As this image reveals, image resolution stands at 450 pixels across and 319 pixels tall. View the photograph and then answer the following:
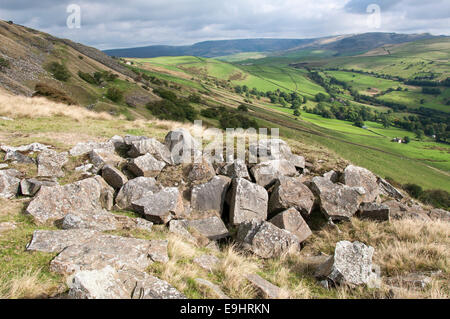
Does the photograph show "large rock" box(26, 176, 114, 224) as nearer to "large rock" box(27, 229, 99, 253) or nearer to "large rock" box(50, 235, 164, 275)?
"large rock" box(27, 229, 99, 253)

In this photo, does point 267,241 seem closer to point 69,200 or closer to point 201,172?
point 201,172

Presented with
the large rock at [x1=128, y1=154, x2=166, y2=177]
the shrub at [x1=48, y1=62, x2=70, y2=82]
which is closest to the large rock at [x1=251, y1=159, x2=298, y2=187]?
the large rock at [x1=128, y1=154, x2=166, y2=177]

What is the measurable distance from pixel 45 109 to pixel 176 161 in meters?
15.7

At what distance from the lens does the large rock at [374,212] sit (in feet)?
35.2

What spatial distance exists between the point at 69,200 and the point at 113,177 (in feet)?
8.33

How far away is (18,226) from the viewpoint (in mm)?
7145

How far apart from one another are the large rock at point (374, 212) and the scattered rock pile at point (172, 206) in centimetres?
4

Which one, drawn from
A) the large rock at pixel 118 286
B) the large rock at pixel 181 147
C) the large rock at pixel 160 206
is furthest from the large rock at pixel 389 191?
the large rock at pixel 118 286

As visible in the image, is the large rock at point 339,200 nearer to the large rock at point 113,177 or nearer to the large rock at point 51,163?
the large rock at point 113,177

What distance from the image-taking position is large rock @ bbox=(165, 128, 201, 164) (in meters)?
13.5

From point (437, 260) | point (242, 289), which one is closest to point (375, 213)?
point (437, 260)

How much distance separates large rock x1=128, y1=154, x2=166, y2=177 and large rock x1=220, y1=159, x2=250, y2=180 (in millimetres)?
3242

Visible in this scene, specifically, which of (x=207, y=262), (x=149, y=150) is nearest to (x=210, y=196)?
(x=149, y=150)

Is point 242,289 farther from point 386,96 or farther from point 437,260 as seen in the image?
point 386,96
